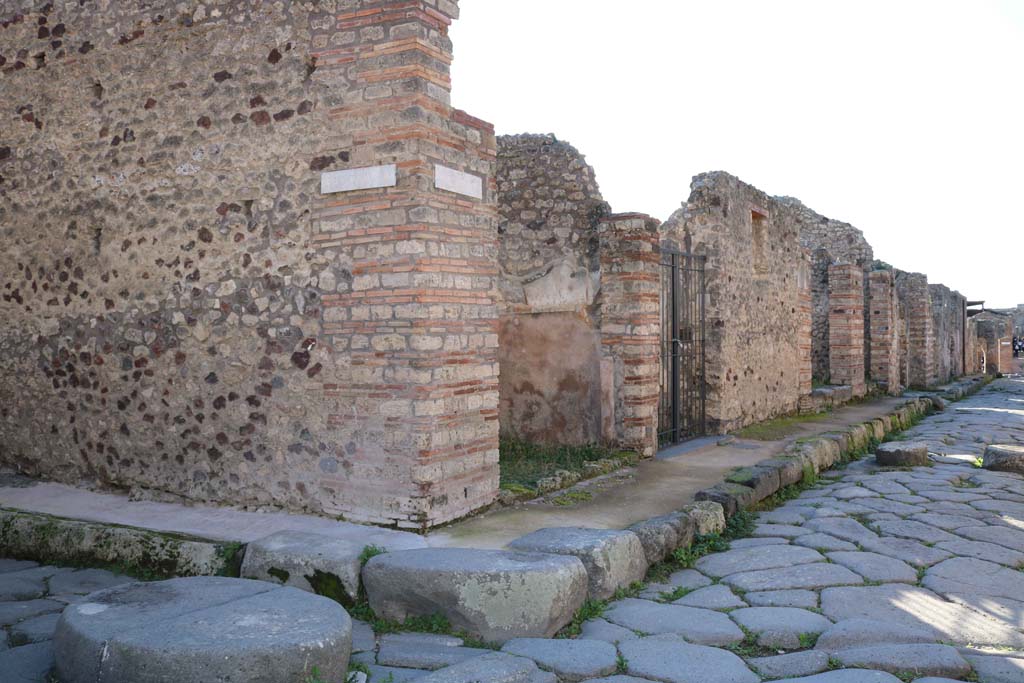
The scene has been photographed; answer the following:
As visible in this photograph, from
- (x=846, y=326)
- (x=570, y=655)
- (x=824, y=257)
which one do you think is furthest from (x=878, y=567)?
(x=824, y=257)

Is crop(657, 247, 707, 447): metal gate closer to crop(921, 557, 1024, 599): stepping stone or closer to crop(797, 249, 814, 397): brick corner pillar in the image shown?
crop(797, 249, 814, 397): brick corner pillar

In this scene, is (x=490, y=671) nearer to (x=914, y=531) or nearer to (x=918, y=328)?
(x=914, y=531)

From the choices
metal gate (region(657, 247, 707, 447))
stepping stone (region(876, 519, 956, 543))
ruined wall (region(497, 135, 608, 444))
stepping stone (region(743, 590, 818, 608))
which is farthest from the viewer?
metal gate (region(657, 247, 707, 447))

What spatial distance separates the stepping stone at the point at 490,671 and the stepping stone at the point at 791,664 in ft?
3.02

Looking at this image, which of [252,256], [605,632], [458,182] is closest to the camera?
[605,632]

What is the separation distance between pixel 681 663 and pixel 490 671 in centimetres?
81

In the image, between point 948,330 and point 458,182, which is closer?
point 458,182

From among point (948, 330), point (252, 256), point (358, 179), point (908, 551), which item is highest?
point (358, 179)

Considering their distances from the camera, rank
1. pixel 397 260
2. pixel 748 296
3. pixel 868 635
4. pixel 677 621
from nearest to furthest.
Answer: pixel 868 635 < pixel 677 621 < pixel 397 260 < pixel 748 296

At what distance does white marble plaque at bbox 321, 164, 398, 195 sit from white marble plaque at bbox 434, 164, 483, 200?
26 cm

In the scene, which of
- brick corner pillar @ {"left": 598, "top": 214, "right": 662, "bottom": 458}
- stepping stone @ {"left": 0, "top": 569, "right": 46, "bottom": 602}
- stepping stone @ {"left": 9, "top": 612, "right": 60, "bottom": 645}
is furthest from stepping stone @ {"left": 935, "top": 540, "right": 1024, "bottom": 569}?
stepping stone @ {"left": 0, "top": 569, "right": 46, "bottom": 602}

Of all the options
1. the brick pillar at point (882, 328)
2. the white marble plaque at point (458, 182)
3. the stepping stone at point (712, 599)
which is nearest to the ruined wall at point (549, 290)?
the white marble plaque at point (458, 182)

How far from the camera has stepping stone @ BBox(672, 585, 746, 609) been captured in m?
4.04

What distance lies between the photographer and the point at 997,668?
3109mm
